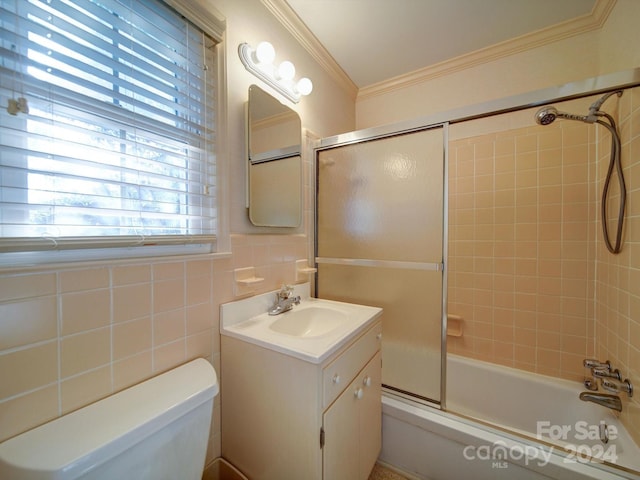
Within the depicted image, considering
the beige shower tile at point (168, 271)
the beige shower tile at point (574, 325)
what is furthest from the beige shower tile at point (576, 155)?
the beige shower tile at point (168, 271)

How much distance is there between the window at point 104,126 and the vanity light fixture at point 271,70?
173 mm

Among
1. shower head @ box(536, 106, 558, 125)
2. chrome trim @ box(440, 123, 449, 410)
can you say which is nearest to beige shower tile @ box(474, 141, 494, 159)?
shower head @ box(536, 106, 558, 125)

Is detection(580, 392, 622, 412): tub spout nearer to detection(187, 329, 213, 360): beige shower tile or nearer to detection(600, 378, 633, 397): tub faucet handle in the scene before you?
detection(600, 378, 633, 397): tub faucet handle

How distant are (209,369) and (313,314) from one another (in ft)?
1.90

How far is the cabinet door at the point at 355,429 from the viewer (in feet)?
2.69

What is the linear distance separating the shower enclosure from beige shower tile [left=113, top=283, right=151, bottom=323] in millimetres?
1011

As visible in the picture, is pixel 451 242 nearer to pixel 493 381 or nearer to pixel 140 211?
pixel 493 381

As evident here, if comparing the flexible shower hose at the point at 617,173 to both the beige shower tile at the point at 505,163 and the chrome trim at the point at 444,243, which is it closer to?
the beige shower tile at the point at 505,163

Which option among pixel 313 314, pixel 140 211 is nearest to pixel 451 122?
pixel 313 314

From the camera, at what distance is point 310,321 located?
128cm

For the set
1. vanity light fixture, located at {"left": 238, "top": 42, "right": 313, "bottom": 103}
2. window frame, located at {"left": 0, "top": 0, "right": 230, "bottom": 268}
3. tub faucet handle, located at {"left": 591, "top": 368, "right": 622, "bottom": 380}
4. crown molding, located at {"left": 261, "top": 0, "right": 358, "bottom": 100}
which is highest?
crown molding, located at {"left": 261, "top": 0, "right": 358, "bottom": 100}

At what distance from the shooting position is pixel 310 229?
Result: 5.23 ft

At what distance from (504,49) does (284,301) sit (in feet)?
7.11

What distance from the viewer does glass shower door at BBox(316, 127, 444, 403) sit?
1237 mm
